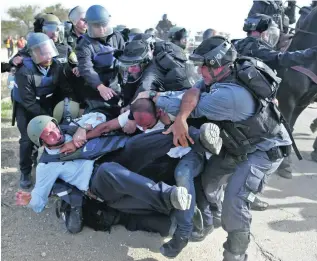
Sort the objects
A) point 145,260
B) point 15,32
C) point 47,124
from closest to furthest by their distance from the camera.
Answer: point 145,260, point 47,124, point 15,32

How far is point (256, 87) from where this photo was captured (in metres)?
2.48

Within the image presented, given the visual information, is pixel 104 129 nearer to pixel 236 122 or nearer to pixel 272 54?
pixel 236 122

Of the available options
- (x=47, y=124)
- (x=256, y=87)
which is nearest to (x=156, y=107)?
(x=256, y=87)

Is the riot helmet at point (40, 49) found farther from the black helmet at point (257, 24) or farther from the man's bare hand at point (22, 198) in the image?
the black helmet at point (257, 24)

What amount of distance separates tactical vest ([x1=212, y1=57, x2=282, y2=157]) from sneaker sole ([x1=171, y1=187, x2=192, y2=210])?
485 millimetres

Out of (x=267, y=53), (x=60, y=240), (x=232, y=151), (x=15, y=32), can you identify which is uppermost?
(x=267, y=53)

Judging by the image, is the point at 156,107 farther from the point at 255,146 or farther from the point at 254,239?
the point at 254,239

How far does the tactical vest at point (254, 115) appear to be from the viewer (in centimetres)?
248

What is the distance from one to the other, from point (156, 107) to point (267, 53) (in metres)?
1.90

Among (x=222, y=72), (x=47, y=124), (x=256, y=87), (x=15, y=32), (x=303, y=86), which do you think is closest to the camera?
(x=256, y=87)

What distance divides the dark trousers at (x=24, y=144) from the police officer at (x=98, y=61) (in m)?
0.78

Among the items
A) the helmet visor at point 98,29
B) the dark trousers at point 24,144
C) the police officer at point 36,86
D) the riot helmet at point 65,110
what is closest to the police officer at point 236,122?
the riot helmet at point 65,110

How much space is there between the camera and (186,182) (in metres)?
2.76

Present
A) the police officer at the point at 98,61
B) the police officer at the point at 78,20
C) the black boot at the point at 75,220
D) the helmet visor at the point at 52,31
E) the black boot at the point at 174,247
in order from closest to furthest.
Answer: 1. the black boot at the point at 174,247
2. the black boot at the point at 75,220
3. the police officer at the point at 98,61
4. the helmet visor at the point at 52,31
5. the police officer at the point at 78,20
